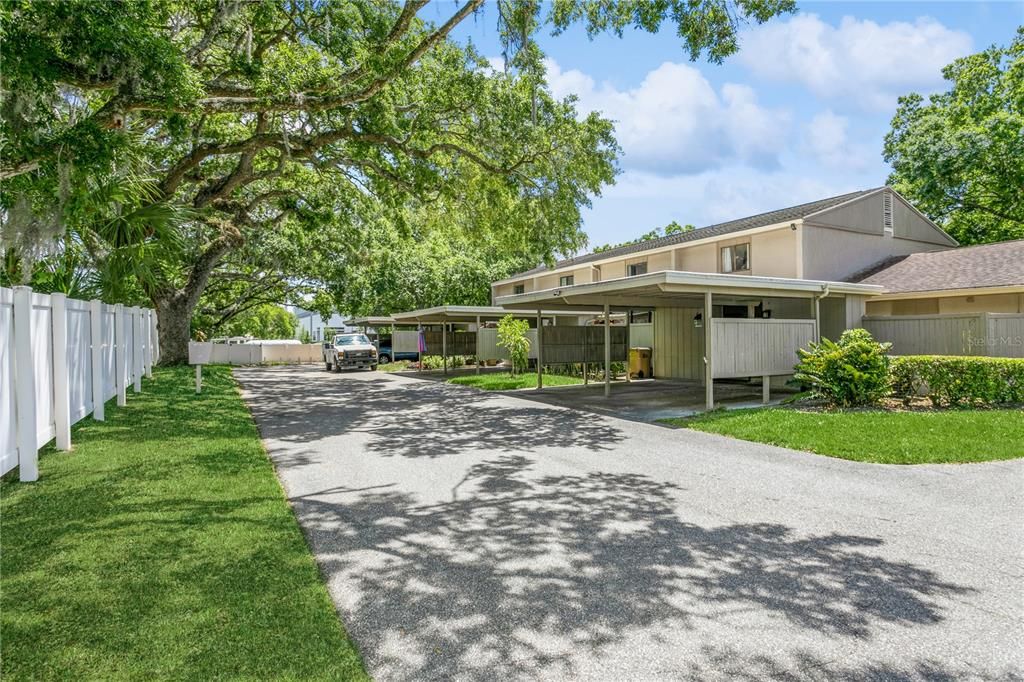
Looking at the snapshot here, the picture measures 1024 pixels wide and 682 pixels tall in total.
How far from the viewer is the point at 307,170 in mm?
17609

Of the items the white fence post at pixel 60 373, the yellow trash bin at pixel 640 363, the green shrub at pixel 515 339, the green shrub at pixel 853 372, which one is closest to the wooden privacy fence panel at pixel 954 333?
the green shrub at pixel 853 372

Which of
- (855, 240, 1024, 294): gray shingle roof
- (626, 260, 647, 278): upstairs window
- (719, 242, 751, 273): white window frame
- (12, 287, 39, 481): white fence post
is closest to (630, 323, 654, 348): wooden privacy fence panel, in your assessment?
(626, 260, 647, 278): upstairs window

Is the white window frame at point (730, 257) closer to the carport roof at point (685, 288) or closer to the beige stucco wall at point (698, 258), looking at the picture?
the beige stucco wall at point (698, 258)

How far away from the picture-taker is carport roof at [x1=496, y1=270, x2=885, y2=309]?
1027cm

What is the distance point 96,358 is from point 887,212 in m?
20.9

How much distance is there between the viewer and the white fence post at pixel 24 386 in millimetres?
5234

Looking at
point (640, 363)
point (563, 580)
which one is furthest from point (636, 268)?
point (563, 580)

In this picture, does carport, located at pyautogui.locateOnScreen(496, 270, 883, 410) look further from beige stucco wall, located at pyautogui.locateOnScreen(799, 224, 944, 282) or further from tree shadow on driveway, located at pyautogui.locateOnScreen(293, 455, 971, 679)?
tree shadow on driveway, located at pyautogui.locateOnScreen(293, 455, 971, 679)

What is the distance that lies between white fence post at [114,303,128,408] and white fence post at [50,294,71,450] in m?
3.76

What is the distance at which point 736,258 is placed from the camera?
17594 millimetres

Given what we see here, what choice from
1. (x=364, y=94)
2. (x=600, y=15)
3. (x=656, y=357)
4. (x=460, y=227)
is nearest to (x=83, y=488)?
(x=364, y=94)

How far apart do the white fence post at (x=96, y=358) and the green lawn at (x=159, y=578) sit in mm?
2456

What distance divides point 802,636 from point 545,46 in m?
11.1

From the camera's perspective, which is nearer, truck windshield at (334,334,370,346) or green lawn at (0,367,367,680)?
green lawn at (0,367,367,680)
